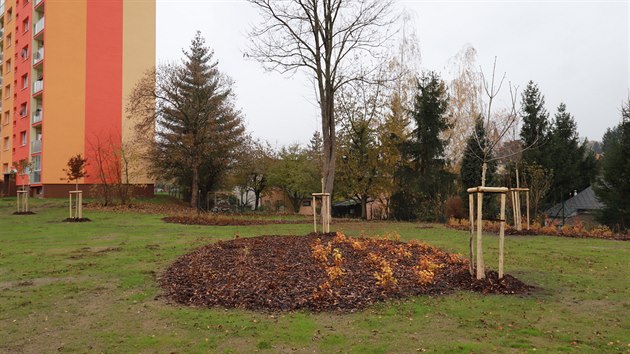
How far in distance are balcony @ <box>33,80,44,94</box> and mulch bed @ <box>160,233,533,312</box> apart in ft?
105

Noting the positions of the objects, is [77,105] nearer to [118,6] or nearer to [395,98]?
[118,6]

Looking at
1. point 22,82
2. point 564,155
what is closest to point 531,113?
point 564,155

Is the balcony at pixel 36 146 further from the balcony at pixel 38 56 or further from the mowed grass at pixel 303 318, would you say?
the mowed grass at pixel 303 318

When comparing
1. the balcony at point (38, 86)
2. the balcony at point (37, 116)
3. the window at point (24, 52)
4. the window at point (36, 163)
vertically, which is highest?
the window at point (24, 52)

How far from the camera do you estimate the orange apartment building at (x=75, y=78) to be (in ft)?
111

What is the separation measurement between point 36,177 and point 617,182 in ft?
123

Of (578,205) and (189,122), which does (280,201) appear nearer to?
(189,122)

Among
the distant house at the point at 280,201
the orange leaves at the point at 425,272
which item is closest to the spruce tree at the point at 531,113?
the distant house at the point at 280,201

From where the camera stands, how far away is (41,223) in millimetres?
17828

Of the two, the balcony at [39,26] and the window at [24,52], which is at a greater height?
the balcony at [39,26]

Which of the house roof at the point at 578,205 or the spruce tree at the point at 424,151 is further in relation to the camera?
the house roof at the point at 578,205

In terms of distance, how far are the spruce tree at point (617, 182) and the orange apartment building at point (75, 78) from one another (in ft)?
97.0

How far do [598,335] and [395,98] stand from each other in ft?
90.0

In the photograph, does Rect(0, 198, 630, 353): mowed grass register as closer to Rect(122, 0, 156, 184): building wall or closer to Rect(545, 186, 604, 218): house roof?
Rect(545, 186, 604, 218): house roof
